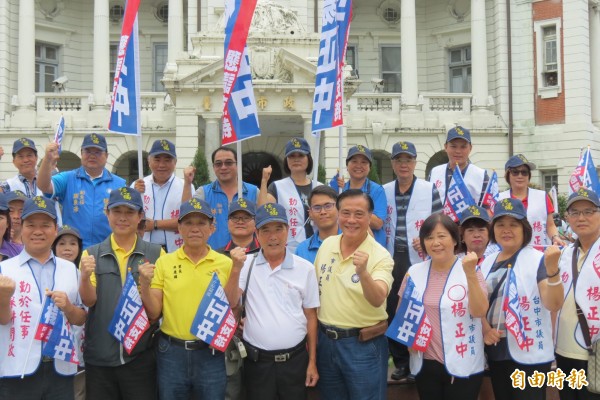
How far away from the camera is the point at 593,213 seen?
5.28 meters

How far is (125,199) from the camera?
16.7 ft

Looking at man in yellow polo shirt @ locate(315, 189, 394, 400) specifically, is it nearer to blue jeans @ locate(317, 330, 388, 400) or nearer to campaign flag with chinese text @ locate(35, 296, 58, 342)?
blue jeans @ locate(317, 330, 388, 400)

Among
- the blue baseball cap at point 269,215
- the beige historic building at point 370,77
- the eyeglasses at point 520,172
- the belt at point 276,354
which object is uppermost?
the beige historic building at point 370,77

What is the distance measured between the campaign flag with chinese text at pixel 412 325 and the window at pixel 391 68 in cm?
2680

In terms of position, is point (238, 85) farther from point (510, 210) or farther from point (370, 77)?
point (370, 77)

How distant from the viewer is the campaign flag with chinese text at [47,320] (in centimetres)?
468

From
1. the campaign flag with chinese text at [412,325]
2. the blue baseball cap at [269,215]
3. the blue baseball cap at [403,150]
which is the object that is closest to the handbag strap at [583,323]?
the campaign flag with chinese text at [412,325]

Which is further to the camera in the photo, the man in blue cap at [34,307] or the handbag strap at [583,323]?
the handbag strap at [583,323]

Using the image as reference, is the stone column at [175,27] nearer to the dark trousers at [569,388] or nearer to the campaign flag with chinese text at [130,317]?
the campaign flag with chinese text at [130,317]

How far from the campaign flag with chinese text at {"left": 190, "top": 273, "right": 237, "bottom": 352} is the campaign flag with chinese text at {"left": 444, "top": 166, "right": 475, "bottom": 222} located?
3.27 metres

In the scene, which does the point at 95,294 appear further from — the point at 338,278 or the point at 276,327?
the point at 338,278


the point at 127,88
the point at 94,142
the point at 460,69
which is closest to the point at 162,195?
Result: the point at 94,142

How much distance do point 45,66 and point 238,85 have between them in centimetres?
2511

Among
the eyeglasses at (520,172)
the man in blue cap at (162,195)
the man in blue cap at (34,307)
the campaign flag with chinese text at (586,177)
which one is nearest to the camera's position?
the man in blue cap at (34,307)
